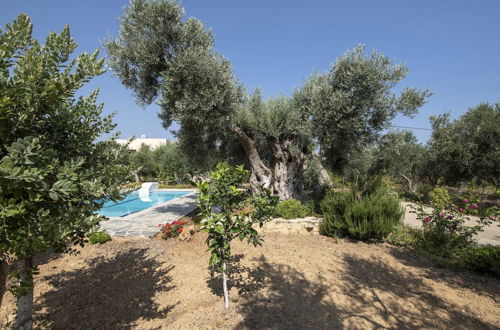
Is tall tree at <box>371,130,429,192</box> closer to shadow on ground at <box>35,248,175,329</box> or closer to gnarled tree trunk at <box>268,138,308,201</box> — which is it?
gnarled tree trunk at <box>268,138,308,201</box>

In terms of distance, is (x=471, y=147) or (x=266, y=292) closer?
(x=266, y=292)

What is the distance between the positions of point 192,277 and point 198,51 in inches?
280

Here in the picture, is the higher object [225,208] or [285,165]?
[285,165]

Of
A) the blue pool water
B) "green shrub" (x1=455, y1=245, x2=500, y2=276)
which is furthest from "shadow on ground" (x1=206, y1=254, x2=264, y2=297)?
the blue pool water

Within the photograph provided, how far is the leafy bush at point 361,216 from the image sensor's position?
7.53m

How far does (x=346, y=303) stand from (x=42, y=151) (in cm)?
466

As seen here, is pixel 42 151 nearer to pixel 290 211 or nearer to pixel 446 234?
pixel 290 211

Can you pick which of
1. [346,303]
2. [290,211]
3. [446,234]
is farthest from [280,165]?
[346,303]

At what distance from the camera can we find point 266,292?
4512 mm

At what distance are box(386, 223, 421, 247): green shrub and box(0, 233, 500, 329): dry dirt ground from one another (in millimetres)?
563

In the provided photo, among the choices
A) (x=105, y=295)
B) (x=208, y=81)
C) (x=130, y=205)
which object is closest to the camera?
(x=105, y=295)

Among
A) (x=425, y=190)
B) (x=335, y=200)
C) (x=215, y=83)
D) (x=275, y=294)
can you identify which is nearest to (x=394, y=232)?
(x=335, y=200)

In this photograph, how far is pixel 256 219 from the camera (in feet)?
13.8

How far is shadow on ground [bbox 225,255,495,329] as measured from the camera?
3.64 metres
